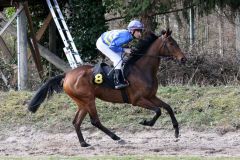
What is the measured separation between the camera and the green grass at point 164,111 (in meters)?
13.7

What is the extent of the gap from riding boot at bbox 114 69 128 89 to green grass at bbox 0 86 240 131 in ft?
6.98

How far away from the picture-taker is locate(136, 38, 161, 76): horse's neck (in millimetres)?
12109

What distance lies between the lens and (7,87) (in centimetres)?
1950

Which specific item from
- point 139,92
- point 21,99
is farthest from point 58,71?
point 139,92

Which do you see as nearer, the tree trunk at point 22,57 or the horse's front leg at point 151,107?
the horse's front leg at point 151,107

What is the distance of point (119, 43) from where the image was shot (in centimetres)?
1202

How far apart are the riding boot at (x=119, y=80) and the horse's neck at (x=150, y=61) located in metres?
0.44

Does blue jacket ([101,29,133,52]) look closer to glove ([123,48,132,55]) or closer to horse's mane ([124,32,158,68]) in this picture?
glove ([123,48,132,55])

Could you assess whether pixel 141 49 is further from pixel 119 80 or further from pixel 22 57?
pixel 22 57

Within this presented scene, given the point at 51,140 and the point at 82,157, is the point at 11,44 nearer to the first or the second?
the point at 51,140

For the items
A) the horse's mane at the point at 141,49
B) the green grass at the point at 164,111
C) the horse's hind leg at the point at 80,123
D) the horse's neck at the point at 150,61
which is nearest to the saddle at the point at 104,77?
the horse's mane at the point at 141,49

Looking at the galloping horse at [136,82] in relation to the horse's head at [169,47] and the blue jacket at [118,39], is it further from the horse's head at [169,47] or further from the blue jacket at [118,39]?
the blue jacket at [118,39]

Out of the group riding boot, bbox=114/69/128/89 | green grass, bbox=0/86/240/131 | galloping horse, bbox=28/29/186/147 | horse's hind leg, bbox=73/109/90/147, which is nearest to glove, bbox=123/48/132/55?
galloping horse, bbox=28/29/186/147

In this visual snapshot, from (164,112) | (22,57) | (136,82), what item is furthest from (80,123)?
(22,57)
